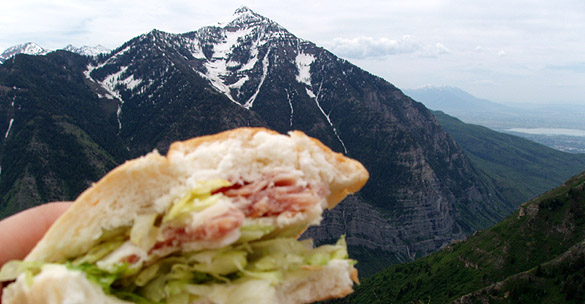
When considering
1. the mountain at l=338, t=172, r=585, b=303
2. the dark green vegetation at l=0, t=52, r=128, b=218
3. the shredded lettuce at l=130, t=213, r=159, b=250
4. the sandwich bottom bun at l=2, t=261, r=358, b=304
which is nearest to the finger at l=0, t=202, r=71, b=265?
the sandwich bottom bun at l=2, t=261, r=358, b=304

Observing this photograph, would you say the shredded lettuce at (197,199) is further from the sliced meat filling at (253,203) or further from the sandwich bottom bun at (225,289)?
the sandwich bottom bun at (225,289)

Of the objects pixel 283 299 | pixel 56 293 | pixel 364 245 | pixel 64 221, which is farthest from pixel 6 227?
pixel 364 245

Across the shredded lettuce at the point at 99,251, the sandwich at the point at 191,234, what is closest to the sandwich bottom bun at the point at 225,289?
the sandwich at the point at 191,234

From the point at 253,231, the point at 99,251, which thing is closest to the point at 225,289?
the point at 253,231

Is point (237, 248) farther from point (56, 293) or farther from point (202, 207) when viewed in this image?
point (56, 293)

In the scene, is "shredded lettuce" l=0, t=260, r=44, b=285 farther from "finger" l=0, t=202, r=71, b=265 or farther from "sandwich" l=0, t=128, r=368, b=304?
"finger" l=0, t=202, r=71, b=265

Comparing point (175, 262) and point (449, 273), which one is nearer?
point (175, 262)

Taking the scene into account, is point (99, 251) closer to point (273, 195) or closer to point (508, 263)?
point (273, 195)

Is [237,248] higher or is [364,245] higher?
[237,248]
